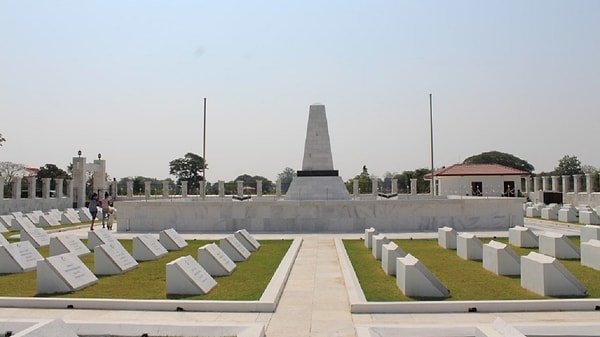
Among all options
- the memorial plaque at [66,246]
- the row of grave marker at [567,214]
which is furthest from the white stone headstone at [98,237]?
the row of grave marker at [567,214]

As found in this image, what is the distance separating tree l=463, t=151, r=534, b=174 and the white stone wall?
60.2 meters

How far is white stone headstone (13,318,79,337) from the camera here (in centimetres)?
421

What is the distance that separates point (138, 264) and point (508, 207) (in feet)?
53.4

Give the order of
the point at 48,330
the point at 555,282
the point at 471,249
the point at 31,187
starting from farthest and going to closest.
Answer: the point at 31,187, the point at 471,249, the point at 555,282, the point at 48,330

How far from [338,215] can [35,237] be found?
11415mm

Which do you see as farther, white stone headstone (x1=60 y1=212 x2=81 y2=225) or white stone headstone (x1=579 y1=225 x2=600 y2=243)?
white stone headstone (x1=60 y1=212 x2=81 y2=225)

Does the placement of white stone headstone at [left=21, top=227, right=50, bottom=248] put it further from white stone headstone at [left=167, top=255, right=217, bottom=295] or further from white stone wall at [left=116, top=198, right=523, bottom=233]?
white stone headstone at [left=167, top=255, right=217, bottom=295]

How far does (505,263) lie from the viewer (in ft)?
32.9

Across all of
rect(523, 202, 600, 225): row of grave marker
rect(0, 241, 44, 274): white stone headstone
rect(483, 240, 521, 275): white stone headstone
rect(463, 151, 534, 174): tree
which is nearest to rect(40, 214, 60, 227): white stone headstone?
rect(0, 241, 44, 274): white stone headstone

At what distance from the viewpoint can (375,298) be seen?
7.88 meters

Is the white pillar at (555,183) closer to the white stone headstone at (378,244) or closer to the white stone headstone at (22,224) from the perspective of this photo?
the white stone headstone at (378,244)

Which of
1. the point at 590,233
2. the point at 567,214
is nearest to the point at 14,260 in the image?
the point at 590,233

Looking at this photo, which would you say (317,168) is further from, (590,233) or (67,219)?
(590,233)

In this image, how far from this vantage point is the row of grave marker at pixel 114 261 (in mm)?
8477
